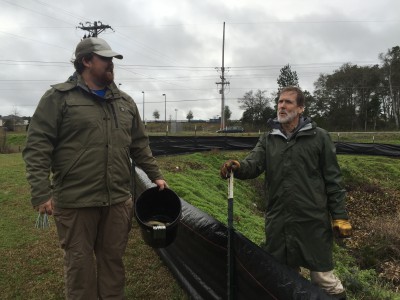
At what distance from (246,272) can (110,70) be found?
5.72ft

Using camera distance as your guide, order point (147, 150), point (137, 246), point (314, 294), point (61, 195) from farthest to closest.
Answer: point (137, 246)
point (147, 150)
point (61, 195)
point (314, 294)

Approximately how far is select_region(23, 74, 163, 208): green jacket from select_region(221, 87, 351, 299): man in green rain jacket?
0.89m

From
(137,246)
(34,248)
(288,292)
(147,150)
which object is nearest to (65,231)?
(147,150)

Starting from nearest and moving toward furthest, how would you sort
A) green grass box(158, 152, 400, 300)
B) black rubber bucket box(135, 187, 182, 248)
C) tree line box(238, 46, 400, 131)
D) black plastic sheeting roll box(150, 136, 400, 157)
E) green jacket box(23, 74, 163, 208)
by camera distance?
green jacket box(23, 74, 163, 208)
black rubber bucket box(135, 187, 182, 248)
green grass box(158, 152, 400, 300)
black plastic sheeting roll box(150, 136, 400, 157)
tree line box(238, 46, 400, 131)

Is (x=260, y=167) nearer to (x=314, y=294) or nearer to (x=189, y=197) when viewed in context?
(x=314, y=294)

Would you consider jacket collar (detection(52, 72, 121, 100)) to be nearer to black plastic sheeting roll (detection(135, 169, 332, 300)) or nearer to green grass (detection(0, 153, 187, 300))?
black plastic sheeting roll (detection(135, 169, 332, 300))

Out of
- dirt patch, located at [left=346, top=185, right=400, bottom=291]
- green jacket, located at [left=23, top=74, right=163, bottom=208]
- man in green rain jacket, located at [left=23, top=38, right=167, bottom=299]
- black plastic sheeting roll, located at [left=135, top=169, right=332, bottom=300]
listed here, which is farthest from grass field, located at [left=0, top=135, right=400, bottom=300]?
green jacket, located at [left=23, top=74, right=163, bottom=208]

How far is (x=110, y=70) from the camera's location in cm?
285

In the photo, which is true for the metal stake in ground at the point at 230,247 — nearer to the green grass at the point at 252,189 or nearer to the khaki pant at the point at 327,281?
the khaki pant at the point at 327,281

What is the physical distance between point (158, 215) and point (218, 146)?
16796 mm

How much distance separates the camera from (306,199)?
2891mm

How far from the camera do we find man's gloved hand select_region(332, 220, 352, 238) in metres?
2.80

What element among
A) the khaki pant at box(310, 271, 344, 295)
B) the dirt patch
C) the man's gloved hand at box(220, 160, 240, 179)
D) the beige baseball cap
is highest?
the beige baseball cap

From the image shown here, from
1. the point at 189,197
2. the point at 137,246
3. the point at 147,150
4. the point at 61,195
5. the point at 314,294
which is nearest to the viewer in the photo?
the point at 314,294
